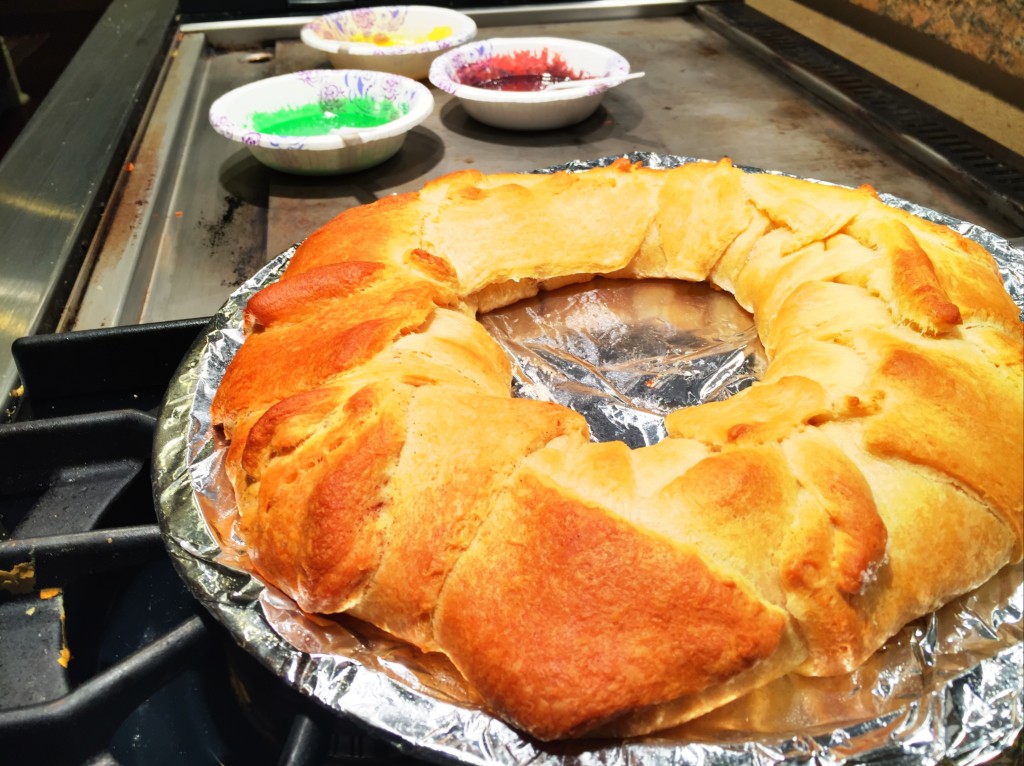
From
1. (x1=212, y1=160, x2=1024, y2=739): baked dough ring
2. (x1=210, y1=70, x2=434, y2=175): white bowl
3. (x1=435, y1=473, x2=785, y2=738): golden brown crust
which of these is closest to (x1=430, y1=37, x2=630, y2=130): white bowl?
(x1=210, y1=70, x2=434, y2=175): white bowl

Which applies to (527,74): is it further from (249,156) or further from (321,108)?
(249,156)

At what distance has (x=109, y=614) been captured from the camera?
5.06 feet

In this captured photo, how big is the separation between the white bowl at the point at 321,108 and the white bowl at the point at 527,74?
0.73ft

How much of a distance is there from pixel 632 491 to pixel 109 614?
1097 millimetres

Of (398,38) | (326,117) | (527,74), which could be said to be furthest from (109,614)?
(398,38)

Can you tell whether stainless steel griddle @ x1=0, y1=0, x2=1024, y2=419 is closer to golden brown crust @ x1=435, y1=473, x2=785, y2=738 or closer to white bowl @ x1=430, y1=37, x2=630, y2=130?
white bowl @ x1=430, y1=37, x2=630, y2=130

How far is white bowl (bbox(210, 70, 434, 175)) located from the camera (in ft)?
8.49

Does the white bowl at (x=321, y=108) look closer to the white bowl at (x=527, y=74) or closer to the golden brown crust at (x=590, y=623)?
the white bowl at (x=527, y=74)

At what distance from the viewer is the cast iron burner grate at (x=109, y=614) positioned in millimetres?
1173

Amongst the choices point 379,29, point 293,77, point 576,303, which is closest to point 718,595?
point 576,303

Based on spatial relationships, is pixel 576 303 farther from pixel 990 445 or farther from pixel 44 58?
pixel 44 58

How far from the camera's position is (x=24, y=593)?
1.41m

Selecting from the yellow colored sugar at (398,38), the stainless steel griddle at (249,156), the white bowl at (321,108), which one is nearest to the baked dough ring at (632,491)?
the stainless steel griddle at (249,156)

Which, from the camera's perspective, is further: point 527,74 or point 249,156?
point 527,74
